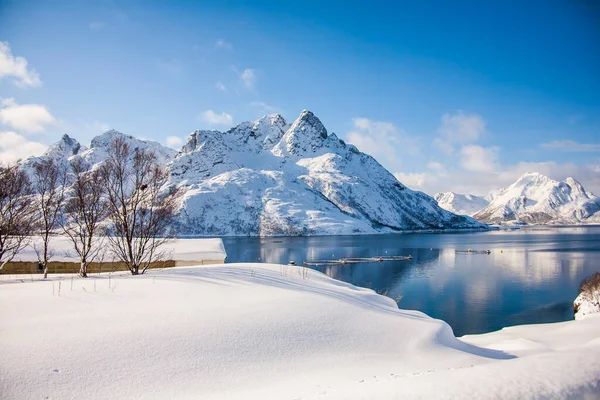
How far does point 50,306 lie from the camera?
30.9 ft

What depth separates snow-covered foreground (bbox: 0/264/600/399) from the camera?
6785 millimetres

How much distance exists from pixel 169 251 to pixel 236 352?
27.9 metres

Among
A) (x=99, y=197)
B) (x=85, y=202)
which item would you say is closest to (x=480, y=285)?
Result: (x=99, y=197)

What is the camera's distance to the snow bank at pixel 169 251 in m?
27.2

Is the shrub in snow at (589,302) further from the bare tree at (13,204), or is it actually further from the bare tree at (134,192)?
the bare tree at (13,204)

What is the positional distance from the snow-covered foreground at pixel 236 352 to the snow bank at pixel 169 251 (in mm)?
17119

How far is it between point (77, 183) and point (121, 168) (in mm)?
3293

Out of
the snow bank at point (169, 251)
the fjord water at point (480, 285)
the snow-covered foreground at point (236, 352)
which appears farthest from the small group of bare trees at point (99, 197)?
the fjord water at point (480, 285)

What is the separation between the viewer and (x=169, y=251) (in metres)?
34.1

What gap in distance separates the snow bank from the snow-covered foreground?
1712 centimetres

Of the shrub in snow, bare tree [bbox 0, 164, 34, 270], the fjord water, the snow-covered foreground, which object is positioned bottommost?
the fjord water

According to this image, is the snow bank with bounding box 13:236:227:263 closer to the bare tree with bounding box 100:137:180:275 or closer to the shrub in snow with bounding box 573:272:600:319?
the bare tree with bounding box 100:137:180:275

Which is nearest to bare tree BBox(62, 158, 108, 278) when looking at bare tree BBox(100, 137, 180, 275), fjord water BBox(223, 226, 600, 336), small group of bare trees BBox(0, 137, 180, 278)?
small group of bare trees BBox(0, 137, 180, 278)

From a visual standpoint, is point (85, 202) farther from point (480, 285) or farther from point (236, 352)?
point (480, 285)
